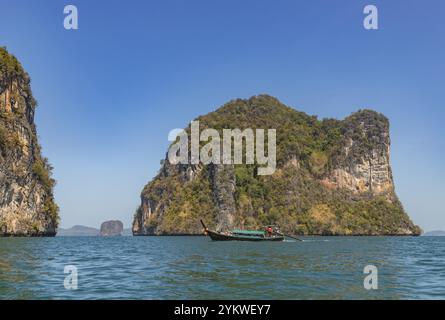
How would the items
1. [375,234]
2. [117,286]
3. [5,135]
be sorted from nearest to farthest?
[117,286]
[5,135]
[375,234]

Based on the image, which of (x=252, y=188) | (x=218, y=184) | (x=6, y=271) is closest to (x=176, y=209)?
(x=218, y=184)

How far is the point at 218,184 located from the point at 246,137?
81.8 feet

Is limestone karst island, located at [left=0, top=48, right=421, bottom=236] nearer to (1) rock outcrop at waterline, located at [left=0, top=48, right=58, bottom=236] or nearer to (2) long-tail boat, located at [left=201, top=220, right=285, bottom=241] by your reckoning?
(1) rock outcrop at waterline, located at [left=0, top=48, right=58, bottom=236]

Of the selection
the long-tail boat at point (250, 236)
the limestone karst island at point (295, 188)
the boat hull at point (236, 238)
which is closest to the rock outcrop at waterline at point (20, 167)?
the long-tail boat at point (250, 236)

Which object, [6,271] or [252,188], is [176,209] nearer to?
[252,188]

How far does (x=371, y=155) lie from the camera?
17725 centimetres

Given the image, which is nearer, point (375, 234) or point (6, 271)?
point (6, 271)

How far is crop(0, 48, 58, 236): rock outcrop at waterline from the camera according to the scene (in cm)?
9244

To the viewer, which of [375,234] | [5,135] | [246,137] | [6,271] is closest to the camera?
[6,271]

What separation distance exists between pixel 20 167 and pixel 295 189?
325 ft

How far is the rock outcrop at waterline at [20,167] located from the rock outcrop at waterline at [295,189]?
55.7 metres

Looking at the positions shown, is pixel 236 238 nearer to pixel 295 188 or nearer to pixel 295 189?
pixel 295 189

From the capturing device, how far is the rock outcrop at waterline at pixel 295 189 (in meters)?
156

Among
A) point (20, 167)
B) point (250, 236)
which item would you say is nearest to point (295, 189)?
point (250, 236)
